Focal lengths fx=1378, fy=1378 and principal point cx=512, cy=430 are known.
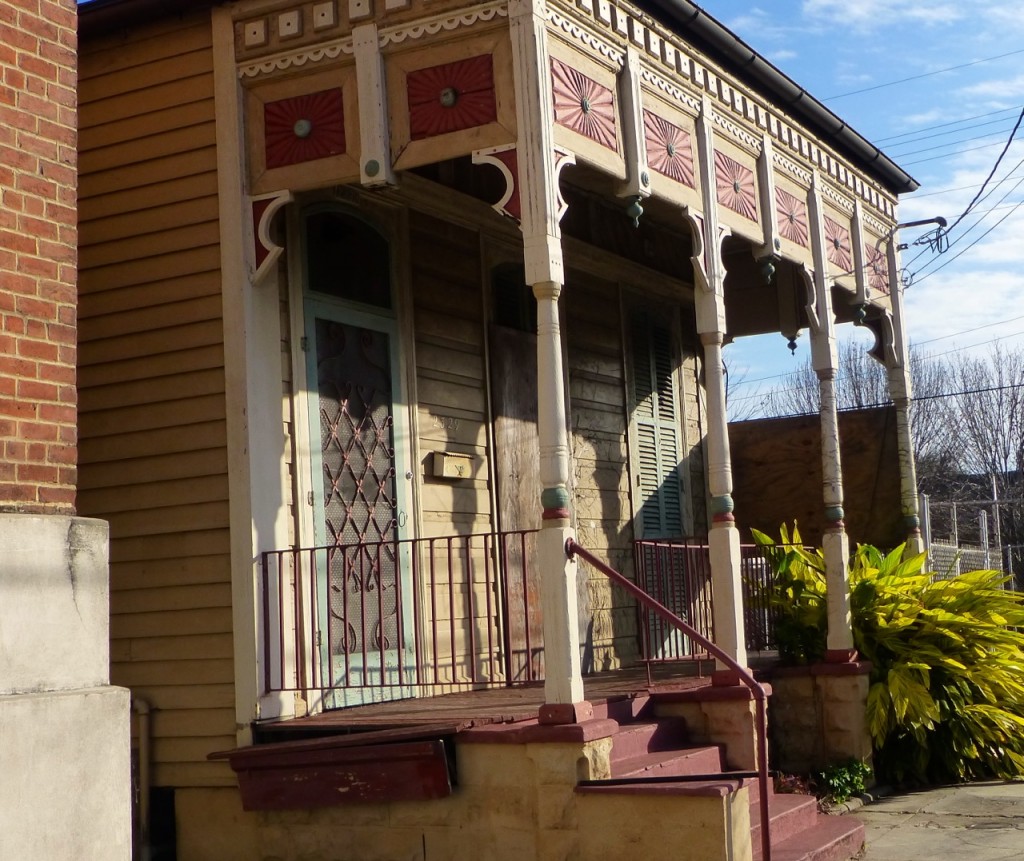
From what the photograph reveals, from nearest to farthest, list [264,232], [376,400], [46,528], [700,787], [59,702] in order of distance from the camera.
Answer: [59,702]
[46,528]
[700,787]
[264,232]
[376,400]

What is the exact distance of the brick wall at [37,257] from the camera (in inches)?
195

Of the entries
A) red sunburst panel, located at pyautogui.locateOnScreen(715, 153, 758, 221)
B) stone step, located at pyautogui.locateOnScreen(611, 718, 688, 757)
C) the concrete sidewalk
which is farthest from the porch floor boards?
red sunburst panel, located at pyautogui.locateOnScreen(715, 153, 758, 221)

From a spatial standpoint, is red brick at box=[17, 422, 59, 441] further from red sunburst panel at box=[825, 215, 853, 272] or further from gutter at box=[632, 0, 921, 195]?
red sunburst panel at box=[825, 215, 853, 272]

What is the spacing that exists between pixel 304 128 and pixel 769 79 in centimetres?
377

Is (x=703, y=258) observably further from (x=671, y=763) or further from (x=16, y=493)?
(x=16, y=493)

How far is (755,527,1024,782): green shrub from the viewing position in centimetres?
988

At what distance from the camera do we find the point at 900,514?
46.6 ft

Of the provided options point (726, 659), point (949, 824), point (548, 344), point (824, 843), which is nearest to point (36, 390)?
point (548, 344)

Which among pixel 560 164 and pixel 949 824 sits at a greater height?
pixel 560 164

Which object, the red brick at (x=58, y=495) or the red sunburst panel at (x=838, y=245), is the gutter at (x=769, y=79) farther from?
the red brick at (x=58, y=495)

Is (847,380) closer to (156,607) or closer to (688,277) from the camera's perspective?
(688,277)

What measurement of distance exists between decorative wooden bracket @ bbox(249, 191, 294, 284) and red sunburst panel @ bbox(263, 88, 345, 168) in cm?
20

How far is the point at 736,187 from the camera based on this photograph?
9.43 meters

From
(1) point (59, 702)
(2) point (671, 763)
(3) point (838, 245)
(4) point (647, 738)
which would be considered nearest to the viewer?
(1) point (59, 702)
